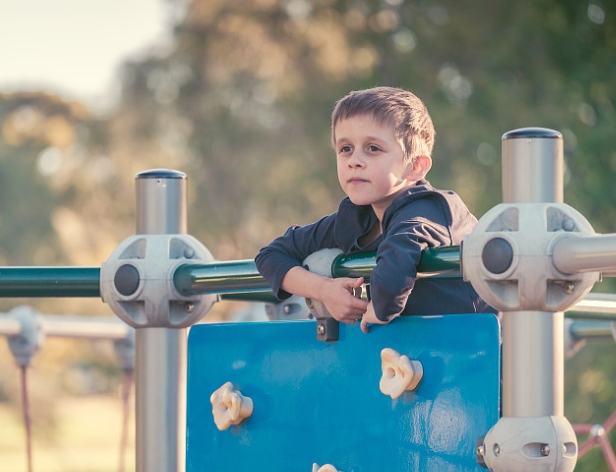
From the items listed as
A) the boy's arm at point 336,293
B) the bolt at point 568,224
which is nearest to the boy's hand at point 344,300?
the boy's arm at point 336,293

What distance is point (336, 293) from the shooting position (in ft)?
5.93

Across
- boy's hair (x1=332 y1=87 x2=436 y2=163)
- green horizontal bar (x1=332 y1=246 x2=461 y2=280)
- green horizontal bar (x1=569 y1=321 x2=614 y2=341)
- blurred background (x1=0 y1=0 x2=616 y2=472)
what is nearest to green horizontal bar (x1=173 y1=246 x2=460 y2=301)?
green horizontal bar (x1=332 y1=246 x2=461 y2=280)

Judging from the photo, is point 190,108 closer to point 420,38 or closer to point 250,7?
point 250,7

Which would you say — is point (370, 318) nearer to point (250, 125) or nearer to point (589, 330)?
point (589, 330)

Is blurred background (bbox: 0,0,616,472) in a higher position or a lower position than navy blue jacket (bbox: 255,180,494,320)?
higher

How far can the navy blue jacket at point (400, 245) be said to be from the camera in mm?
1679

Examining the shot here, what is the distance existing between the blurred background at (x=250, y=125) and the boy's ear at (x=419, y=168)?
606 centimetres

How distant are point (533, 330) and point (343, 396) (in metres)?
0.38

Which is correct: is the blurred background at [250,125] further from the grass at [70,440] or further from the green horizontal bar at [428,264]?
the green horizontal bar at [428,264]

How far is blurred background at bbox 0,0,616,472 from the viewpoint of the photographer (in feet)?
32.6

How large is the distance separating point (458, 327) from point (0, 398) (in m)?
14.4

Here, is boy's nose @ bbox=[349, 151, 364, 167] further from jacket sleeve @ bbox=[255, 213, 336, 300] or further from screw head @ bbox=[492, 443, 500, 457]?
screw head @ bbox=[492, 443, 500, 457]

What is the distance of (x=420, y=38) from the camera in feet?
39.0

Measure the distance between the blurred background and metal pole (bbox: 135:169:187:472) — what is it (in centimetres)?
589
